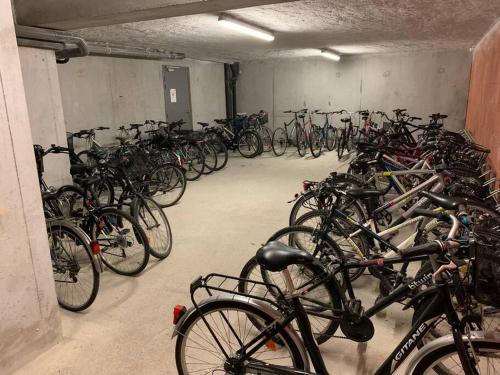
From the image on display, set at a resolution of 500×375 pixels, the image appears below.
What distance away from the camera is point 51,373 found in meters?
1.91

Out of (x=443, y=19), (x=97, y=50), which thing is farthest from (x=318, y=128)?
(x=97, y=50)

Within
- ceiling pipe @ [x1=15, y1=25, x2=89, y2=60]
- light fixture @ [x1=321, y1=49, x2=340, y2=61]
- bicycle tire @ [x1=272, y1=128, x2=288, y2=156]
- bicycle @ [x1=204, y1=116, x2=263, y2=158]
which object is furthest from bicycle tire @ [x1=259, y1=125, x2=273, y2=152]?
ceiling pipe @ [x1=15, y1=25, x2=89, y2=60]

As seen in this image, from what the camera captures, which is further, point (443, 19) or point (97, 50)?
point (97, 50)

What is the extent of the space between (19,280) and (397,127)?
19.0 feet

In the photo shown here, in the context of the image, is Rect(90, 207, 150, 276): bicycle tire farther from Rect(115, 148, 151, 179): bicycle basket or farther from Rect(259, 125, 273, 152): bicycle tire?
Rect(259, 125, 273, 152): bicycle tire

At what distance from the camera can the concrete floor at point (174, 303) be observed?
1.98 meters

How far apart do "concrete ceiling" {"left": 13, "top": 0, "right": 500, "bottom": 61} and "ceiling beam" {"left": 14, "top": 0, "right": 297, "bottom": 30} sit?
0.65 feet

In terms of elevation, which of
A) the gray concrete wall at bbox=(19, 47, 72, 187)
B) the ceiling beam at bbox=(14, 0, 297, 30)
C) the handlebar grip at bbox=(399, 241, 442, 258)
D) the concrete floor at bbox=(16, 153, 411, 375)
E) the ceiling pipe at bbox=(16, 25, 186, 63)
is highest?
the ceiling beam at bbox=(14, 0, 297, 30)

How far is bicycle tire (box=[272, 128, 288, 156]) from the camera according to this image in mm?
8281

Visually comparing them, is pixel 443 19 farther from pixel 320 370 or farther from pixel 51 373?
pixel 51 373

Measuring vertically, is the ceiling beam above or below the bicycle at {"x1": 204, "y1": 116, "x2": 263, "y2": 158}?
above

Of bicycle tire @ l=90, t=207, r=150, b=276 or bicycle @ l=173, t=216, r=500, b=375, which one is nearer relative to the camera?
bicycle @ l=173, t=216, r=500, b=375

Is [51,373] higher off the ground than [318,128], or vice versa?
[318,128]

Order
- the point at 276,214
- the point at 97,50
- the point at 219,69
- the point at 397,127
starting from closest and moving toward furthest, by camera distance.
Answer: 1. the point at 276,214
2. the point at 97,50
3. the point at 397,127
4. the point at 219,69
